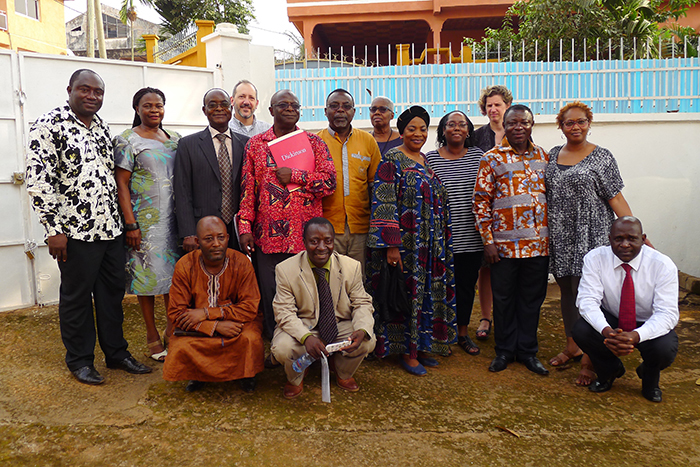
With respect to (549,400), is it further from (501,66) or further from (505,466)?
(501,66)

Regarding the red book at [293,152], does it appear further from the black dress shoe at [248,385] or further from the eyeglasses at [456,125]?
the black dress shoe at [248,385]

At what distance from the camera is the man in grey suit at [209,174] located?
140 inches

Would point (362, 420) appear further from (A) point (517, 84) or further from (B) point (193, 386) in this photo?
(A) point (517, 84)

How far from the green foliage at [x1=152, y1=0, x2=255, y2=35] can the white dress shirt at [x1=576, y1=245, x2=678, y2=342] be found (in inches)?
745

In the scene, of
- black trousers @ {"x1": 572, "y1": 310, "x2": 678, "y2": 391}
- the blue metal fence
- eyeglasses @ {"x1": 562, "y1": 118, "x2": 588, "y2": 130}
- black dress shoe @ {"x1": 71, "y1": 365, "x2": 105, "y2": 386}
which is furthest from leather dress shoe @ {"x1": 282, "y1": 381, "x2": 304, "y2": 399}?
the blue metal fence

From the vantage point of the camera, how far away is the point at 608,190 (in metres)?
3.52

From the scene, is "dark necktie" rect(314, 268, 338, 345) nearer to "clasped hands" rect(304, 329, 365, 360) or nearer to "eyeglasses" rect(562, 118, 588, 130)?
"clasped hands" rect(304, 329, 365, 360)

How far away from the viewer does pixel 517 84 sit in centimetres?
631

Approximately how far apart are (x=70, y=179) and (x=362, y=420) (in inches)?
91.5

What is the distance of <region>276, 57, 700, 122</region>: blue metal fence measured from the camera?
20.0 ft

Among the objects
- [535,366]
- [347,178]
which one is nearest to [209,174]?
[347,178]

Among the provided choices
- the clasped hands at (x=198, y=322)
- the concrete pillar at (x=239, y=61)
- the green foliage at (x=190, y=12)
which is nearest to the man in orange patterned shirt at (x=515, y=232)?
the clasped hands at (x=198, y=322)

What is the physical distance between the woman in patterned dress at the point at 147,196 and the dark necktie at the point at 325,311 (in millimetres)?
1165

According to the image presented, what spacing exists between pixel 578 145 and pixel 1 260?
17.0 ft
